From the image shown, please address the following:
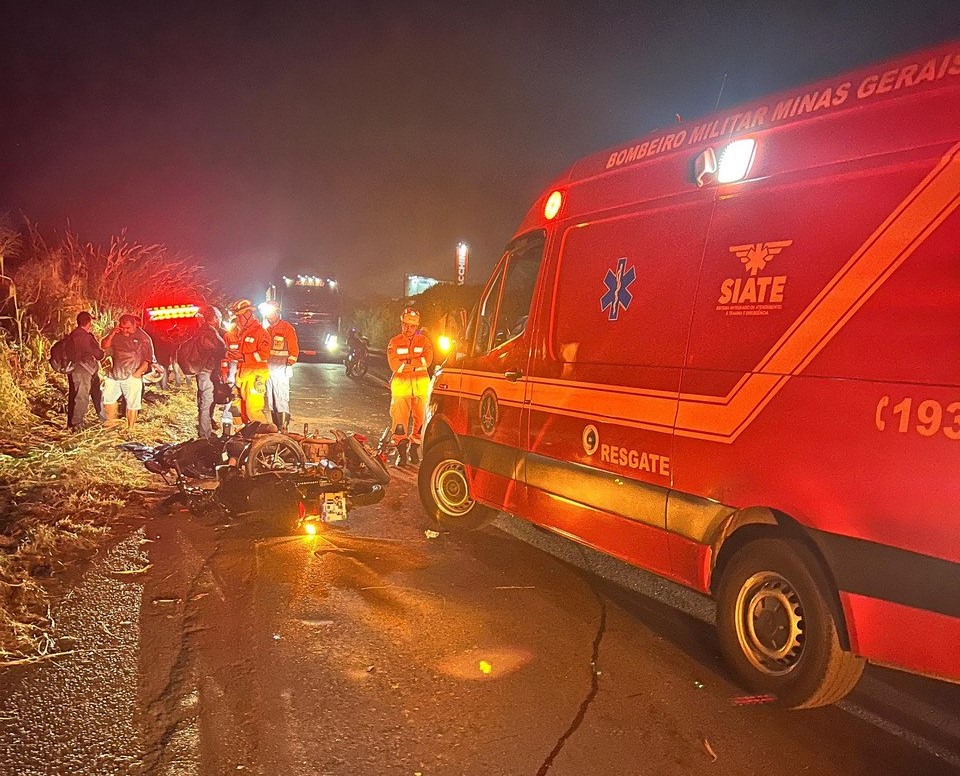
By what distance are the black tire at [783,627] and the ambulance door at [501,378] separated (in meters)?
1.86

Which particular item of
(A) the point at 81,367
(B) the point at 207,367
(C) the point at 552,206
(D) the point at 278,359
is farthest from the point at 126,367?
(C) the point at 552,206

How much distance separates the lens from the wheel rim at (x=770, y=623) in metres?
3.35

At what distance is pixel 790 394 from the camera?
10.6 ft

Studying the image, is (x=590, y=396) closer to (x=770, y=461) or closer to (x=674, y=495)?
(x=674, y=495)

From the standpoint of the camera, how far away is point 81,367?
9.09 meters

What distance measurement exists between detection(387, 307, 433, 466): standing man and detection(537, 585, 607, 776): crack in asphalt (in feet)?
15.1

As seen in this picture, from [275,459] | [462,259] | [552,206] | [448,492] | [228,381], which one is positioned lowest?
[448,492]

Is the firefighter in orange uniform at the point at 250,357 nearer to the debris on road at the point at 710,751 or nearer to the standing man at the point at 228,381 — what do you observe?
the standing man at the point at 228,381

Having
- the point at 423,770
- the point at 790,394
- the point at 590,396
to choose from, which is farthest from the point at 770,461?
the point at 423,770

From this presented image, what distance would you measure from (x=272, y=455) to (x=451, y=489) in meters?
1.63

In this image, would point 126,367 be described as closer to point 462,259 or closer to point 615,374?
point 615,374

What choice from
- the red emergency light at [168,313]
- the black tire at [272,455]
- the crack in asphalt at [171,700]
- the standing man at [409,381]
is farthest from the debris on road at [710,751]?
the red emergency light at [168,313]

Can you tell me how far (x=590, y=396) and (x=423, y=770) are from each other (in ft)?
7.71

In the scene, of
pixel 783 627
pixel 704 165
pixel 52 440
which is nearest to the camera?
pixel 783 627
